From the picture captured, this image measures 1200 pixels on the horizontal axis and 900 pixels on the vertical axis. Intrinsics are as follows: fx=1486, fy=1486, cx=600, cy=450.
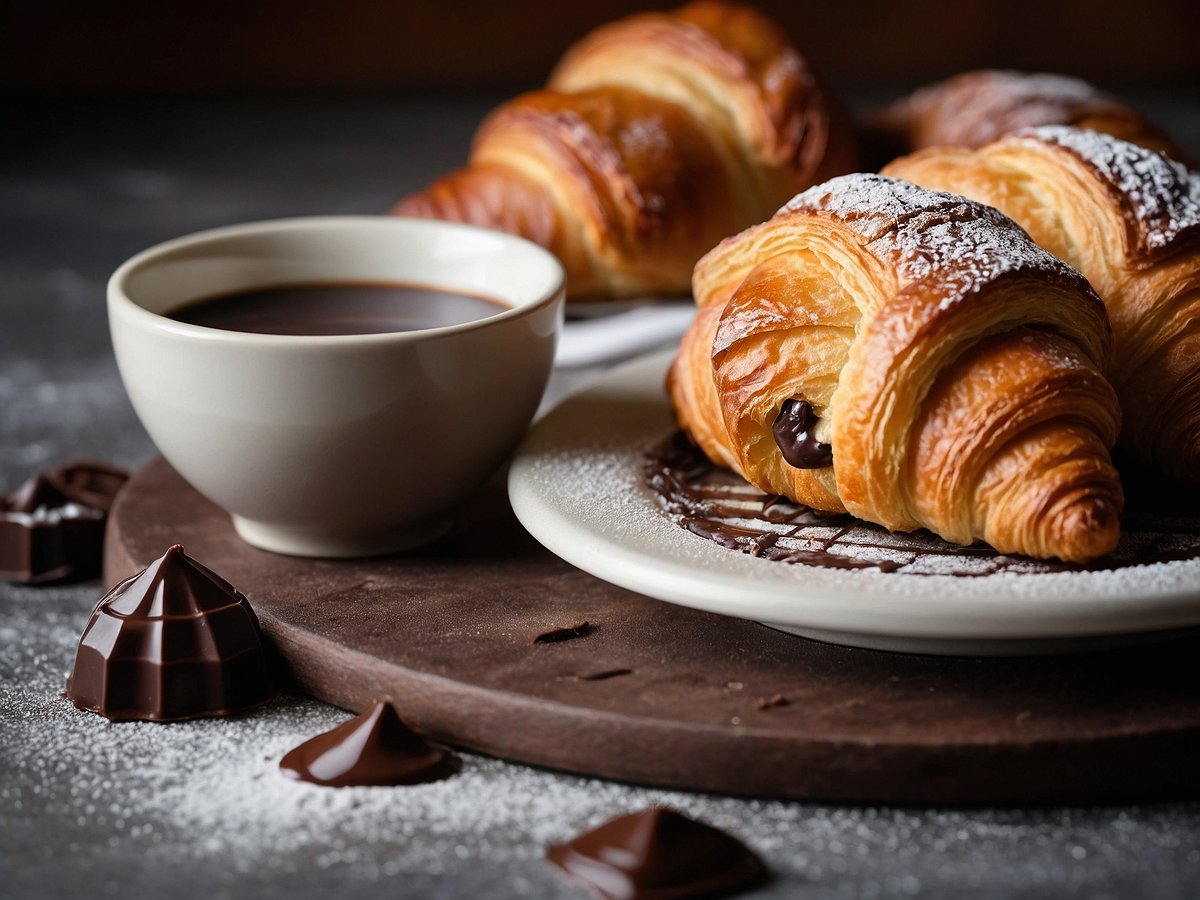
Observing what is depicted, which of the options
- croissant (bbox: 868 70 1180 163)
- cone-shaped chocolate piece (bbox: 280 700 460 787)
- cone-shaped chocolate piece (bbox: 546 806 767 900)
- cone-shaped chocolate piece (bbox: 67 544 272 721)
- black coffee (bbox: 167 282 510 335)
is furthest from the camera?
croissant (bbox: 868 70 1180 163)

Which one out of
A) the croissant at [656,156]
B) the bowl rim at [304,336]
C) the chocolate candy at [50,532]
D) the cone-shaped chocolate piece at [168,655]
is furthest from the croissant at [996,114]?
the cone-shaped chocolate piece at [168,655]

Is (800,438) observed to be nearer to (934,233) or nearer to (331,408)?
(934,233)

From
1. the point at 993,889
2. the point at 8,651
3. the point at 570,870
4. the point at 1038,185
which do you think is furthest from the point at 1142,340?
the point at 8,651

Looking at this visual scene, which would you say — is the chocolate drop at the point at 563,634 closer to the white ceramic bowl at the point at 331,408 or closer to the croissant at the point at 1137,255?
the white ceramic bowl at the point at 331,408

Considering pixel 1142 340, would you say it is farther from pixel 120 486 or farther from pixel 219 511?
pixel 120 486

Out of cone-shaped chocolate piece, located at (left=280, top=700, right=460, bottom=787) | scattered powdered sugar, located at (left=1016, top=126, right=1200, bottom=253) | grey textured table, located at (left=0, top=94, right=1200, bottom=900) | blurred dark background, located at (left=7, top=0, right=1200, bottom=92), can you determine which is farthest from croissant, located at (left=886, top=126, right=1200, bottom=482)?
blurred dark background, located at (left=7, top=0, right=1200, bottom=92)

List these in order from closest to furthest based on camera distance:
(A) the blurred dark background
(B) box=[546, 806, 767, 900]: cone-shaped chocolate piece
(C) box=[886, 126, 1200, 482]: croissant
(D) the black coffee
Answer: (B) box=[546, 806, 767, 900]: cone-shaped chocolate piece < (C) box=[886, 126, 1200, 482]: croissant < (D) the black coffee < (A) the blurred dark background

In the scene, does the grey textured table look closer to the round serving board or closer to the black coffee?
the round serving board
